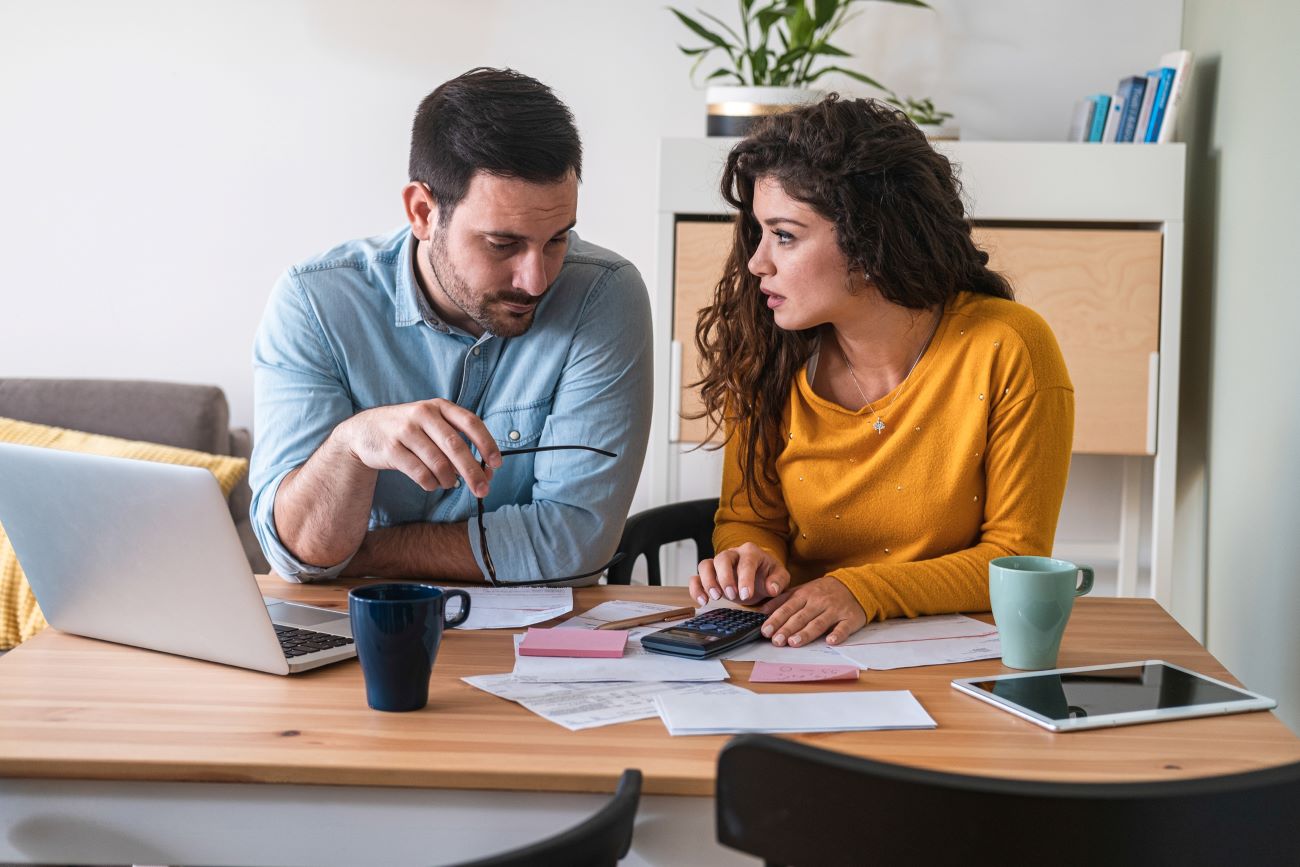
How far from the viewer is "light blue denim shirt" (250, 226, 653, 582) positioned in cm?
159

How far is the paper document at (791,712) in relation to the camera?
0.95 metres

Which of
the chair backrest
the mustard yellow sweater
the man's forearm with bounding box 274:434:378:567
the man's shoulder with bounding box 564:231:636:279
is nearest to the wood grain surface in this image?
the chair backrest

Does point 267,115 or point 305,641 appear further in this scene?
point 267,115

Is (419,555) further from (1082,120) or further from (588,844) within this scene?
(1082,120)

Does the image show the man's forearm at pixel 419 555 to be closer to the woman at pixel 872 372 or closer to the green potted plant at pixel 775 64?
the woman at pixel 872 372

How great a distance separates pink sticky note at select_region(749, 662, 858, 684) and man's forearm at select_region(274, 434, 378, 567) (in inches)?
22.1

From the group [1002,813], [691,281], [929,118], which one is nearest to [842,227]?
[691,281]

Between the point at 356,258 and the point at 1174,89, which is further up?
the point at 1174,89

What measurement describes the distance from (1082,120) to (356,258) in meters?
1.70

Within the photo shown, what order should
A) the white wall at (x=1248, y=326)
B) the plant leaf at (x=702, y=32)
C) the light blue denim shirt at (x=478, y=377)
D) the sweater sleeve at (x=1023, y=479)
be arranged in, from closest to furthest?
the sweater sleeve at (x=1023, y=479)
the light blue denim shirt at (x=478, y=377)
the white wall at (x=1248, y=326)
the plant leaf at (x=702, y=32)

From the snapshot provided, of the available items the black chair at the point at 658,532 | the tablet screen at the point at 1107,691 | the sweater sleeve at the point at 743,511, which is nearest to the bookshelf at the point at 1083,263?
the black chair at the point at 658,532

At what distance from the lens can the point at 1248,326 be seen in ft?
7.29

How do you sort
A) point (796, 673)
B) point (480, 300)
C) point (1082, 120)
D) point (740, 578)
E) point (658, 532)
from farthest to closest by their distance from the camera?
point (1082, 120)
point (658, 532)
point (480, 300)
point (740, 578)
point (796, 673)

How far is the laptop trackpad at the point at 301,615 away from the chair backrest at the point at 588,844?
0.59 metres
